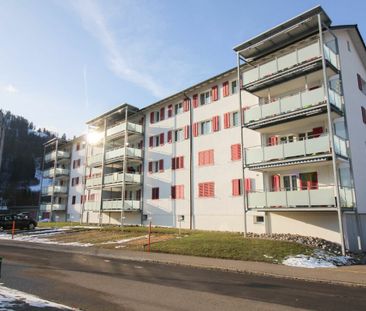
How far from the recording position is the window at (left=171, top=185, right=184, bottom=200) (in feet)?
106

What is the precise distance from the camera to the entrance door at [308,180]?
22172 mm

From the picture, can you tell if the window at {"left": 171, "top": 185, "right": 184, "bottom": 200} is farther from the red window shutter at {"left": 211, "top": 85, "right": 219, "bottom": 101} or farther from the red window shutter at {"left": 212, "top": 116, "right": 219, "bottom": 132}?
the red window shutter at {"left": 211, "top": 85, "right": 219, "bottom": 101}

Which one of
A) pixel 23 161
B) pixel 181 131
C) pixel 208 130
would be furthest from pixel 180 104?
pixel 23 161

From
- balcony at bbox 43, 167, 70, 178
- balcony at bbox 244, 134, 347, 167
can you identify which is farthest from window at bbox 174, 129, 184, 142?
balcony at bbox 43, 167, 70, 178

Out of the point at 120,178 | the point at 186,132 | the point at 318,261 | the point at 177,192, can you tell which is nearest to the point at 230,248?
the point at 318,261

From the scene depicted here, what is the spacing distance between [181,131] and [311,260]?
2085 cm

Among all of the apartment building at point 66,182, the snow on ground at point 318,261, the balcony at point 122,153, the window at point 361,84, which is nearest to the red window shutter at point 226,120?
the window at point 361,84

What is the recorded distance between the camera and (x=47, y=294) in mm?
8586

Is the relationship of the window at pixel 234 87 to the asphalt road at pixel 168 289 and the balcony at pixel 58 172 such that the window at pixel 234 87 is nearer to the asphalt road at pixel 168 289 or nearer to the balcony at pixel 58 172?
the asphalt road at pixel 168 289

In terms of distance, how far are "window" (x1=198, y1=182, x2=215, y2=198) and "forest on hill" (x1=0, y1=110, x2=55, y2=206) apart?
93.1 m

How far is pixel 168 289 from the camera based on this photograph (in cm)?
934

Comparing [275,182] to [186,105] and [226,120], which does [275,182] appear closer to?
[226,120]

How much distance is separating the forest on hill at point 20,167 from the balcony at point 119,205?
79.2m

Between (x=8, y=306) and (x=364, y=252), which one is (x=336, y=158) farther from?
(x=8, y=306)
